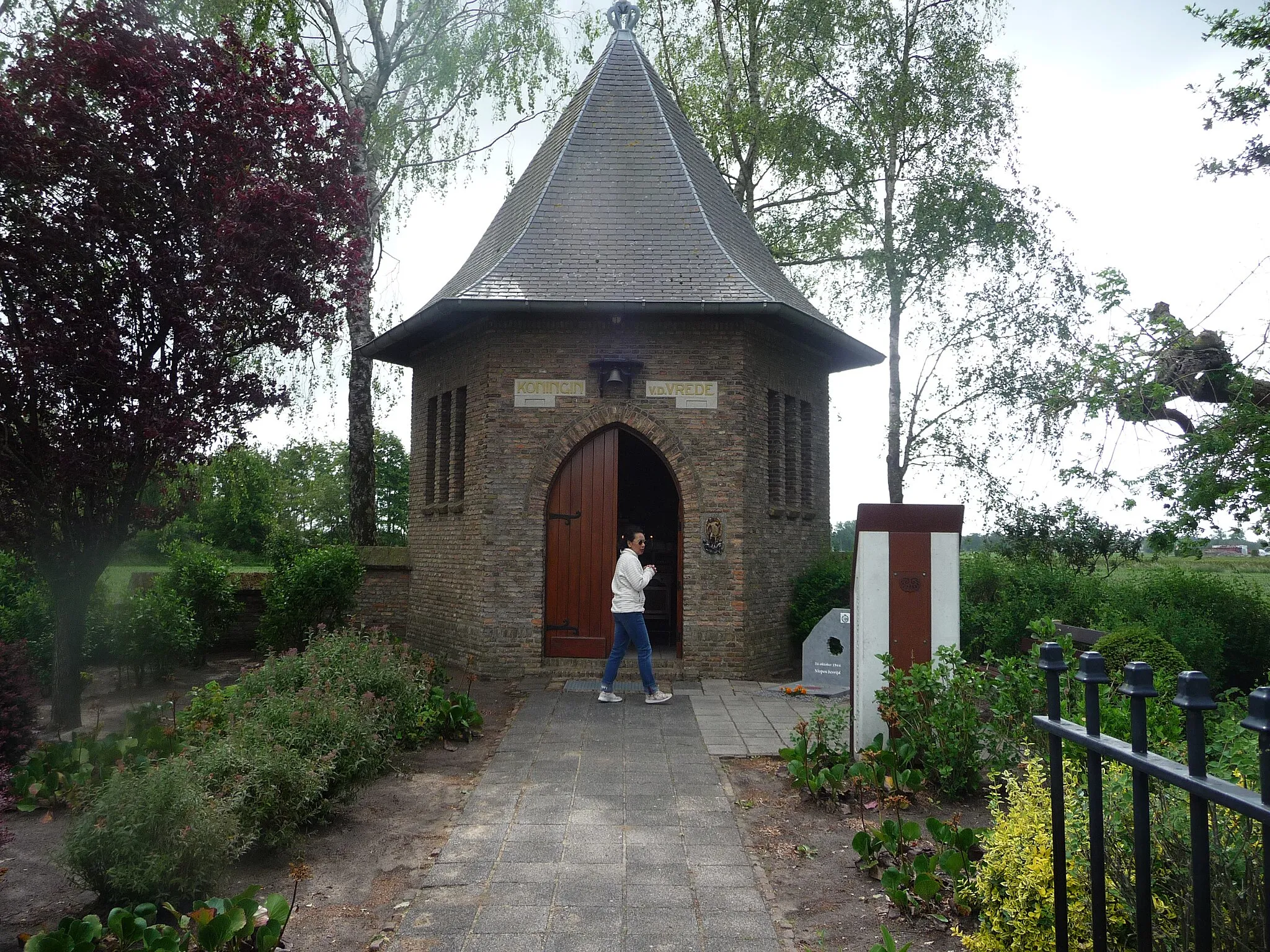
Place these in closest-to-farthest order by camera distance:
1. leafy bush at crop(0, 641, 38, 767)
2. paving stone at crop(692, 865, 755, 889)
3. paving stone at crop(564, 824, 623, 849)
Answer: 1. paving stone at crop(692, 865, 755, 889)
2. paving stone at crop(564, 824, 623, 849)
3. leafy bush at crop(0, 641, 38, 767)

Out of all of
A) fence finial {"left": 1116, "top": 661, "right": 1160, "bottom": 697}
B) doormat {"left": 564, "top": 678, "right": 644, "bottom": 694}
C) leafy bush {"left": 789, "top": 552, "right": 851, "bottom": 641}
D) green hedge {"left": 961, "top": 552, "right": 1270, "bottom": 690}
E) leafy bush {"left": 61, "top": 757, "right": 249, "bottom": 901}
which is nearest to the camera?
fence finial {"left": 1116, "top": 661, "right": 1160, "bottom": 697}

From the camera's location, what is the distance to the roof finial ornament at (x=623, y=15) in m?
15.1

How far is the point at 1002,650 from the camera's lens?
11.6 metres

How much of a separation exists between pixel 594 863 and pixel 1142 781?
303 cm

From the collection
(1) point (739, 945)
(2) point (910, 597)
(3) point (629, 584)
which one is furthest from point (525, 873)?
(3) point (629, 584)

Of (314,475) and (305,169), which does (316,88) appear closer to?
(305,169)

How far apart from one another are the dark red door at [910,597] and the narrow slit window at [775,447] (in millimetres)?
6249

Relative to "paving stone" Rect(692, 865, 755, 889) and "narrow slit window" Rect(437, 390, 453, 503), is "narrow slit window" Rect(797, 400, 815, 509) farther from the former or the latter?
"paving stone" Rect(692, 865, 755, 889)

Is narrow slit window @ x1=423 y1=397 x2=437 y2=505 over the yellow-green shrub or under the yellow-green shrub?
over

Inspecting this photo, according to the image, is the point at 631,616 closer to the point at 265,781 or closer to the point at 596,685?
the point at 596,685

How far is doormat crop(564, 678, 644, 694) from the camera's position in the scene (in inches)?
417

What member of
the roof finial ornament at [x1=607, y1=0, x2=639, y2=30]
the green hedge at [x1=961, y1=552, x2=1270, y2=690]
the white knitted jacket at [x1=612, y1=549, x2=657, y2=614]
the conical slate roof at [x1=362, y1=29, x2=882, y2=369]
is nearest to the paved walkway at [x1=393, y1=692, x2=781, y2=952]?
the white knitted jacket at [x1=612, y1=549, x2=657, y2=614]

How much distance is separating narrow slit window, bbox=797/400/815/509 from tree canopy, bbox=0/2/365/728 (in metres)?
7.88

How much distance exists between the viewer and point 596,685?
10867 millimetres
